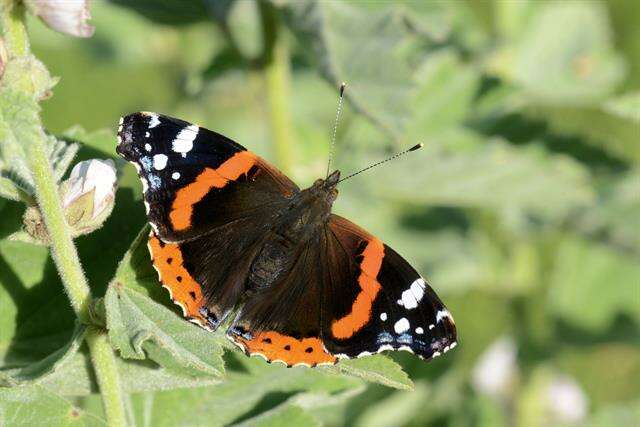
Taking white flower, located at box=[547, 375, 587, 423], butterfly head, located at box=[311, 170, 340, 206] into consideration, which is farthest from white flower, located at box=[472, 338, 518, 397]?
butterfly head, located at box=[311, 170, 340, 206]

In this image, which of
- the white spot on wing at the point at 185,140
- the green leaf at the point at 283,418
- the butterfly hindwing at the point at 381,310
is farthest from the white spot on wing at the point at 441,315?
the white spot on wing at the point at 185,140

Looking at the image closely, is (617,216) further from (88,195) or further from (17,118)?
(17,118)

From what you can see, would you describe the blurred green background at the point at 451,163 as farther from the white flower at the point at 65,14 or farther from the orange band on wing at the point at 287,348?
the white flower at the point at 65,14

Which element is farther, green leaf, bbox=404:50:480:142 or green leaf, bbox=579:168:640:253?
green leaf, bbox=579:168:640:253

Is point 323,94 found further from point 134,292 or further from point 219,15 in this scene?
point 134,292

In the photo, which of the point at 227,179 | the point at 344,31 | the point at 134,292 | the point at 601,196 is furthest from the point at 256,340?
the point at 601,196

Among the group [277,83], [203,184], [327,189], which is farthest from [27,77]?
[277,83]

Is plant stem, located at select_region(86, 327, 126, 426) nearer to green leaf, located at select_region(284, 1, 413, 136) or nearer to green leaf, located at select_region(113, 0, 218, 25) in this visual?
green leaf, located at select_region(284, 1, 413, 136)
